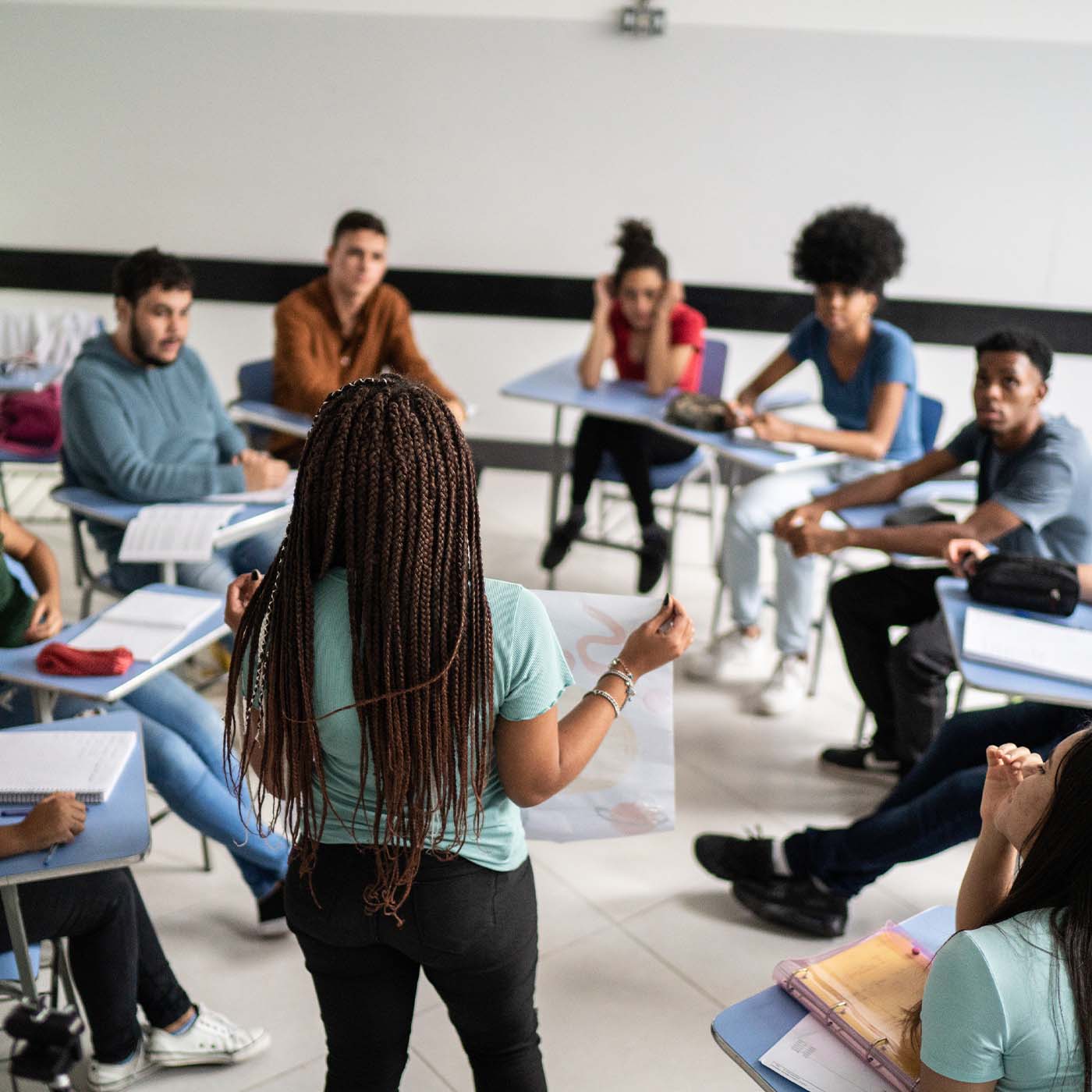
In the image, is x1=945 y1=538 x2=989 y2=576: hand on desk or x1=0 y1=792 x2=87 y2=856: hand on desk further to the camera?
x1=945 y1=538 x2=989 y2=576: hand on desk

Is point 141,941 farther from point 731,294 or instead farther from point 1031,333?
point 731,294

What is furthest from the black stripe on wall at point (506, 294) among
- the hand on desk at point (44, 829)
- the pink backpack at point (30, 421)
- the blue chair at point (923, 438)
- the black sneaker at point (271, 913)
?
the hand on desk at point (44, 829)

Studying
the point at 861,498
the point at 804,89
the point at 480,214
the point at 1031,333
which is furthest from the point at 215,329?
the point at 1031,333

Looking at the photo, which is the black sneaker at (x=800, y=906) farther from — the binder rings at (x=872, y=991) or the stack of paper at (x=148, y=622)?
the stack of paper at (x=148, y=622)

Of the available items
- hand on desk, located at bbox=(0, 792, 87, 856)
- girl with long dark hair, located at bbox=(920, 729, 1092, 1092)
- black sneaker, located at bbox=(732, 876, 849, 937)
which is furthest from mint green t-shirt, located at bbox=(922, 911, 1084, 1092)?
black sneaker, located at bbox=(732, 876, 849, 937)

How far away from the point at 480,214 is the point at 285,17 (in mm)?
1180

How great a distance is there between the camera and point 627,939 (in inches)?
98.4

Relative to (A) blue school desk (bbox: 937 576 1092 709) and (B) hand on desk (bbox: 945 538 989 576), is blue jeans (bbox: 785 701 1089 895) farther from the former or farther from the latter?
(B) hand on desk (bbox: 945 538 989 576)

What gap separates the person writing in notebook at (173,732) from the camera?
2.20m

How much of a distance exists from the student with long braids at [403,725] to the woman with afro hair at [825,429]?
6.95ft

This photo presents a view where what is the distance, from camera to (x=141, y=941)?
194 cm

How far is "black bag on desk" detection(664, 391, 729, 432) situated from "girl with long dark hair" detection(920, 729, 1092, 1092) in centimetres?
237

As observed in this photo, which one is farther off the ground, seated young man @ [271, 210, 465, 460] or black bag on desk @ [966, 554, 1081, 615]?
seated young man @ [271, 210, 465, 460]

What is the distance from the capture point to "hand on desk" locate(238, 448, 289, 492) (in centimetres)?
303
